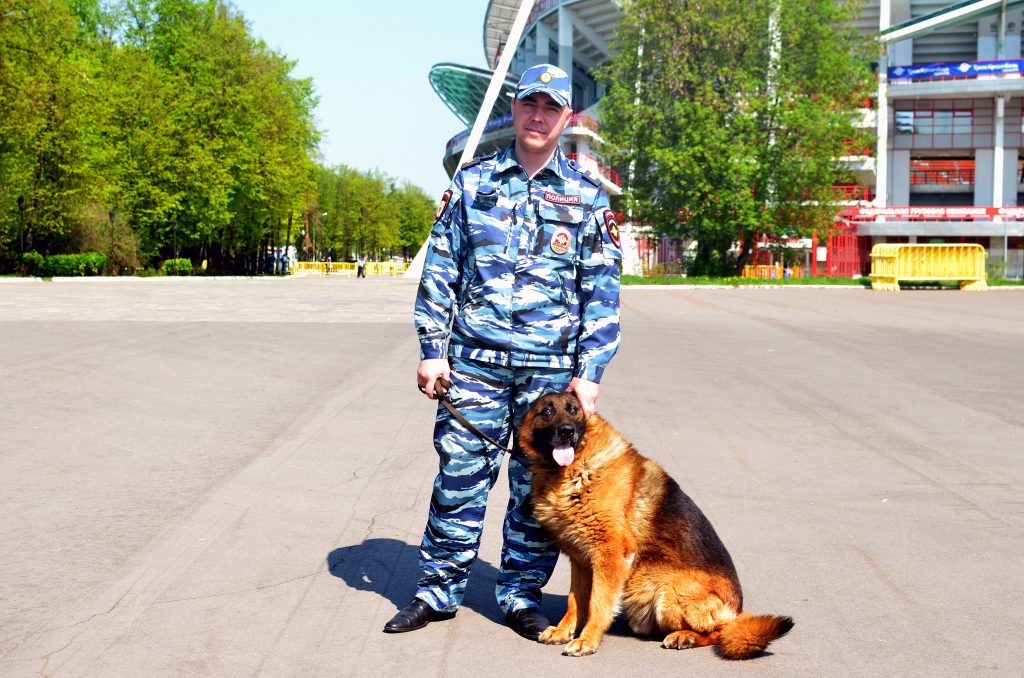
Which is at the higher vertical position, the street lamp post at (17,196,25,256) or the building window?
the building window

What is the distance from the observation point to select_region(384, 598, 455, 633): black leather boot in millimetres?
4160

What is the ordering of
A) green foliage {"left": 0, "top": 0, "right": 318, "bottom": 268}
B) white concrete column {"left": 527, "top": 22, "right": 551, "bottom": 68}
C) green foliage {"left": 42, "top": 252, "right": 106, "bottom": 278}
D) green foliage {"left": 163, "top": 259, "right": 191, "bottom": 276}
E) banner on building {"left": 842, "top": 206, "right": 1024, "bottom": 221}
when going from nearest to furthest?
green foliage {"left": 0, "top": 0, "right": 318, "bottom": 268}, green foliage {"left": 42, "top": 252, "right": 106, "bottom": 278}, green foliage {"left": 163, "top": 259, "right": 191, "bottom": 276}, banner on building {"left": 842, "top": 206, "right": 1024, "bottom": 221}, white concrete column {"left": 527, "top": 22, "right": 551, "bottom": 68}

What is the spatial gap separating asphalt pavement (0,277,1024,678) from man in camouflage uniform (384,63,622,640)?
0.34 m

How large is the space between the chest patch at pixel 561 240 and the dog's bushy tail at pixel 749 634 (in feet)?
5.05

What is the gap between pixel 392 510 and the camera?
20.2 ft

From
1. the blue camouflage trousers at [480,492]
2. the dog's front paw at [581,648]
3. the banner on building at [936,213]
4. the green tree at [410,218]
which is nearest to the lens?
the dog's front paw at [581,648]

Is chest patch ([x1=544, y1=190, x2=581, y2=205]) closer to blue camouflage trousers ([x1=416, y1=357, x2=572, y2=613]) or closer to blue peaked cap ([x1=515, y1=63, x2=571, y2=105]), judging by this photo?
blue peaked cap ([x1=515, y1=63, x2=571, y2=105])

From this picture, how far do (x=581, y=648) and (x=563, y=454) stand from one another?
2.50 feet

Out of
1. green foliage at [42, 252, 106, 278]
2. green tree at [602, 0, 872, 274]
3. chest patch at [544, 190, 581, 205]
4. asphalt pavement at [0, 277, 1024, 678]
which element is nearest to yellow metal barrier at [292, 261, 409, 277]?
green foliage at [42, 252, 106, 278]

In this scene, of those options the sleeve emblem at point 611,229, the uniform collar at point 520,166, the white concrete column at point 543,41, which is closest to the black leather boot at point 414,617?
the sleeve emblem at point 611,229

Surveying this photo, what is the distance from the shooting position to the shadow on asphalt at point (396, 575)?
458 cm

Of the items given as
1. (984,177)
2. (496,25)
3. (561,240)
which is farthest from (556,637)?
(496,25)

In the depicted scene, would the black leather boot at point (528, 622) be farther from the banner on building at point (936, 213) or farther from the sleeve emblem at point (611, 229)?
the banner on building at point (936, 213)

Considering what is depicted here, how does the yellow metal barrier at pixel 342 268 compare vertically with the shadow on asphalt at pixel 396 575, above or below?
above
